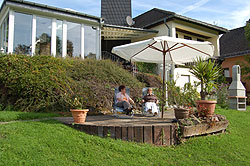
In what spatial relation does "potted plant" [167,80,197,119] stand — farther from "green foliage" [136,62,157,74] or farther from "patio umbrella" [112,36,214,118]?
"green foliage" [136,62,157,74]

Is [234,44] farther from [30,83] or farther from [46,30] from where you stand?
[30,83]

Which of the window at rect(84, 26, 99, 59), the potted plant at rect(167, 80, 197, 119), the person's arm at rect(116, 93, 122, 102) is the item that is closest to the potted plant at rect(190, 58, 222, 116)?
the potted plant at rect(167, 80, 197, 119)

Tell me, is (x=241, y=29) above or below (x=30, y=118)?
above

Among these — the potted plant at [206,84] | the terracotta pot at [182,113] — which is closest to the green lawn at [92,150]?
the terracotta pot at [182,113]

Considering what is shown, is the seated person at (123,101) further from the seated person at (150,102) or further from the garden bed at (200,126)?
the garden bed at (200,126)

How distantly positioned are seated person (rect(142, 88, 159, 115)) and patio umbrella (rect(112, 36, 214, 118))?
0.46 m

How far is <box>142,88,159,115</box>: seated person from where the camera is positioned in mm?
6047

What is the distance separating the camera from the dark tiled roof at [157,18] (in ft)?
47.7

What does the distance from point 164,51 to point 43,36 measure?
310 inches

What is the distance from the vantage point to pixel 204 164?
364 cm

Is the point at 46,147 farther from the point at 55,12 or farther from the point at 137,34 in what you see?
the point at 137,34

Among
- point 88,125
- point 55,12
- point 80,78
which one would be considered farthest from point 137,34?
point 88,125

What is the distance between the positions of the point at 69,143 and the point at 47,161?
606mm

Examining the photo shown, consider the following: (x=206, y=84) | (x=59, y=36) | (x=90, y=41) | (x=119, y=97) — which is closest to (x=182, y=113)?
(x=206, y=84)
